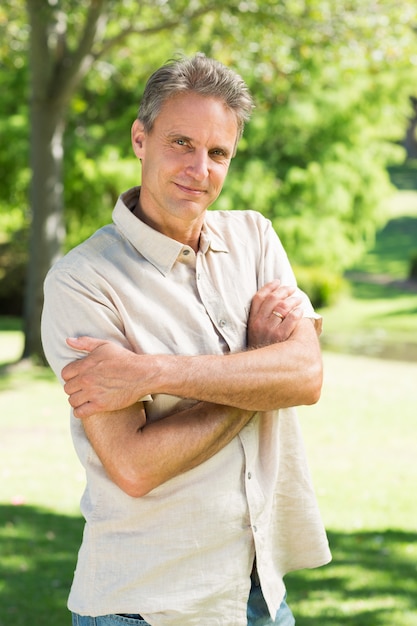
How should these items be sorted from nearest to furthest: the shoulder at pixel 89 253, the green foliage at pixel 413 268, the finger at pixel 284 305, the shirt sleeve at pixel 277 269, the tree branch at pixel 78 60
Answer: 1. the shoulder at pixel 89 253
2. the finger at pixel 284 305
3. the shirt sleeve at pixel 277 269
4. the tree branch at pixel 78 60
5. the green foliage at pixel 413 268

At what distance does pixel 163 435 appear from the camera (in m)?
2.33

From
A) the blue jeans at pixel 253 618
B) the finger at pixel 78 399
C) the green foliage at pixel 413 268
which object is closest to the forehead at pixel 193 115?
the finger at pixel 78 399

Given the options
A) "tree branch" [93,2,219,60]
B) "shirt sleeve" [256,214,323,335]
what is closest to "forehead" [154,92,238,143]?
"shirt sleeve" [256,214,323,335]

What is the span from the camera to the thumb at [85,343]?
2.36 metres

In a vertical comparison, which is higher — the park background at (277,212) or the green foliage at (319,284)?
the park background at (277,212)

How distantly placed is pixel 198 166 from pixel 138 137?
246 mm

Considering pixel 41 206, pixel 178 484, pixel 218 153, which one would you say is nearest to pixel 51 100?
pixel 41 206

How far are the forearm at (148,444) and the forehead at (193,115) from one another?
2.38 ft

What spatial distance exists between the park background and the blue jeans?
251 centimetres

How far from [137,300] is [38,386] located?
373 inches

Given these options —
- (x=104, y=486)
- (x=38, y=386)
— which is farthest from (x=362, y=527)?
(x=38, y=386)

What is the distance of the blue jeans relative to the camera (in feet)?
7.63

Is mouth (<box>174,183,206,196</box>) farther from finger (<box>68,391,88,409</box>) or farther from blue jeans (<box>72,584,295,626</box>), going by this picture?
blue jeans (<box>72,584,295,626</box>)

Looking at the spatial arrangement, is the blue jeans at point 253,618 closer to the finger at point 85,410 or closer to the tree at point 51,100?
the finger at point 85,410
